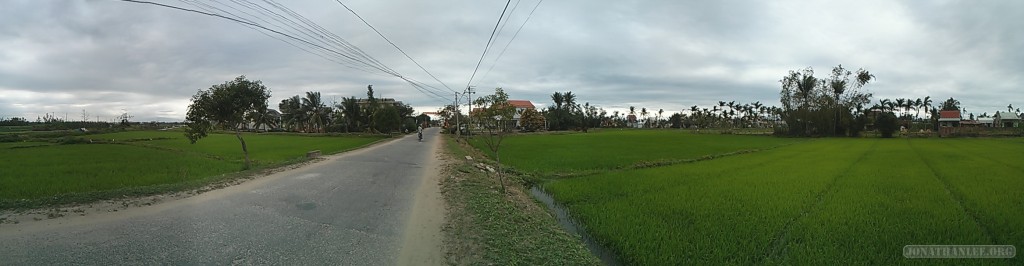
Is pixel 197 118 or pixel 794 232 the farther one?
pixel 197 118

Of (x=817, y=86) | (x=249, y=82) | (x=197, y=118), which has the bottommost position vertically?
(x=197, y=118)

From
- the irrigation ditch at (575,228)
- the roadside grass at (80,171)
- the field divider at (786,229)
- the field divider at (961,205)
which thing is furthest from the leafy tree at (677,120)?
the roadside grass at (80,171)

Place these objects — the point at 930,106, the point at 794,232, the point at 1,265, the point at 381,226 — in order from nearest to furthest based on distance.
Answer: the point at 1,265 < the point at 381,226 < the point at 794,232 < the point at 930,106

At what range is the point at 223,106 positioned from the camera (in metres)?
14.0

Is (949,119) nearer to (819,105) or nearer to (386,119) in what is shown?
(819,105)

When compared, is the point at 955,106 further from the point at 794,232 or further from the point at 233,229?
the point at 233,229

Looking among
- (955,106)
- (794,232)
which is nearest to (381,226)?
(794,232)

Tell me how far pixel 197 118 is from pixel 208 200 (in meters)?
8.10

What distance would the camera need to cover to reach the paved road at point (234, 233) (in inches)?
175

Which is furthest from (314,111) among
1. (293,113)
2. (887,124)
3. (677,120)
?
(677,120)

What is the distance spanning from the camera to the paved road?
4.45 metres

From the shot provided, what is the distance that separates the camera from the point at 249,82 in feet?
47.2

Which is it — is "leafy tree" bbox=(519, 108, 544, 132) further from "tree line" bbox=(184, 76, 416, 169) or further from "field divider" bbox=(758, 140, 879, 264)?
"field divider" bbox=(758, 140, 879, 264)

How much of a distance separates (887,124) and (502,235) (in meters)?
63.3
